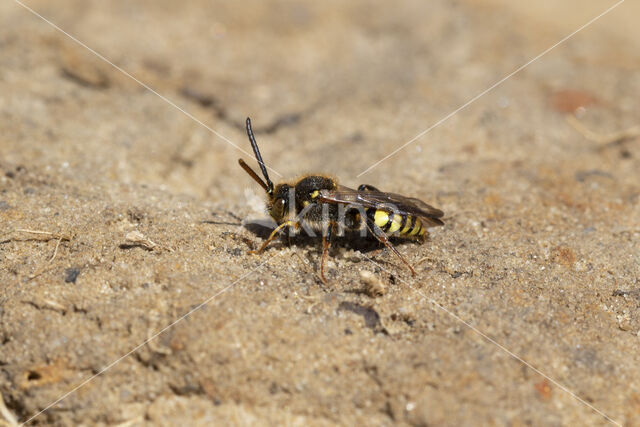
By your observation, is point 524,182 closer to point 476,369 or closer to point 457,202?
point 457,202

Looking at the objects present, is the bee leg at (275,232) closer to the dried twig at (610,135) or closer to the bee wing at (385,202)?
the bee wing at (385,202)

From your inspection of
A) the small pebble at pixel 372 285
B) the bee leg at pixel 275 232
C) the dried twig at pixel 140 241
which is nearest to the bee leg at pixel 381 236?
the small pebble at pixel 372 285

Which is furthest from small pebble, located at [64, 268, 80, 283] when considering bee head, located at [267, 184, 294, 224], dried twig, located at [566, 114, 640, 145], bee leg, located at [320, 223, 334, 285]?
dried twig, located at [566, 114, 640, 145]

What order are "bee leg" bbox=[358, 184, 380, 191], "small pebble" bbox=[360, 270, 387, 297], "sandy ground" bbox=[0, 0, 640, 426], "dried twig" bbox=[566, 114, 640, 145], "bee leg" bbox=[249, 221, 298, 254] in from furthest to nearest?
"dried twig" bbox=[566, 114, 640, 145], "bee leg" bbox=[358, 184, 380, 191], "bee leg" bbox=[249, 221, 298, 254], "small pebble" bbox=[360, 270, 387, 297], "sandy ground" bbox=[0, 0, 640, 426]

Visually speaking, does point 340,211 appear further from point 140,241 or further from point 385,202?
point 140,241

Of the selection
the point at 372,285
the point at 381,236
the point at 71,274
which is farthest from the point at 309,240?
the point at 71,274

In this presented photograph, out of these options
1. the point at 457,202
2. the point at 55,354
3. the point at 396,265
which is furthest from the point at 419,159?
the point at 55,354

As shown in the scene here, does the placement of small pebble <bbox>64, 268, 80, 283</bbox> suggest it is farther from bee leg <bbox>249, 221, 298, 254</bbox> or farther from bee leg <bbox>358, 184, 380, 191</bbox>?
bee leg <bbox>358, 184, 380, 191</bbox>

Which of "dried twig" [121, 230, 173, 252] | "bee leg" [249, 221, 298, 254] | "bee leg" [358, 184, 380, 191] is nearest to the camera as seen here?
"dried twig" [121, 230, 173, 252]
